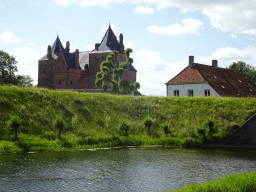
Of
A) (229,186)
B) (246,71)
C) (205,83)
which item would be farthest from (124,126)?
(246,71)

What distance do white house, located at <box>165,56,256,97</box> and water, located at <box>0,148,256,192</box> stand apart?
2381 centimetres

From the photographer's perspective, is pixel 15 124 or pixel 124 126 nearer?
pixel 15 124

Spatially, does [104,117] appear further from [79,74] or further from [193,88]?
[79,74]

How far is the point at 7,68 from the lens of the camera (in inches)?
2549

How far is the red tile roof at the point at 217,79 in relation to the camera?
42.6 meters

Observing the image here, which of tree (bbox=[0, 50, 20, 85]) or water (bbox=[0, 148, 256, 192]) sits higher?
tree (bbox=[0, 50, 20, 85])

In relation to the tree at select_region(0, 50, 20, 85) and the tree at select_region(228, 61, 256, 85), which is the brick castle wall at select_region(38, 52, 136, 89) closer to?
the tree at select_region(0, 50, 20, 85)

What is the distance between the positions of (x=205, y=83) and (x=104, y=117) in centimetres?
1914

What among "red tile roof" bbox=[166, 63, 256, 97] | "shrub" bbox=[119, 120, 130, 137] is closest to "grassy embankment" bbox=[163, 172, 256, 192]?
"shrub" bbox=[119, 120, 130, 137]

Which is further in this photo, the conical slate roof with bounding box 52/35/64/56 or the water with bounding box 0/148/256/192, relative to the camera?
the conical slate roof with bounding box 52/35/64/56

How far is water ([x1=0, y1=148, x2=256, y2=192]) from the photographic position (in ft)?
37.7

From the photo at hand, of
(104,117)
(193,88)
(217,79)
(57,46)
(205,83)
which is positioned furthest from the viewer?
(57,46)

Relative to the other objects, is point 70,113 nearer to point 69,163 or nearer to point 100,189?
point 69,163

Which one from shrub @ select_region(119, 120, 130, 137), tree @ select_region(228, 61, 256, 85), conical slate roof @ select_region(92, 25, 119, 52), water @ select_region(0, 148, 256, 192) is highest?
conical slate roof @ select_region(92, 25, 119, 52)
